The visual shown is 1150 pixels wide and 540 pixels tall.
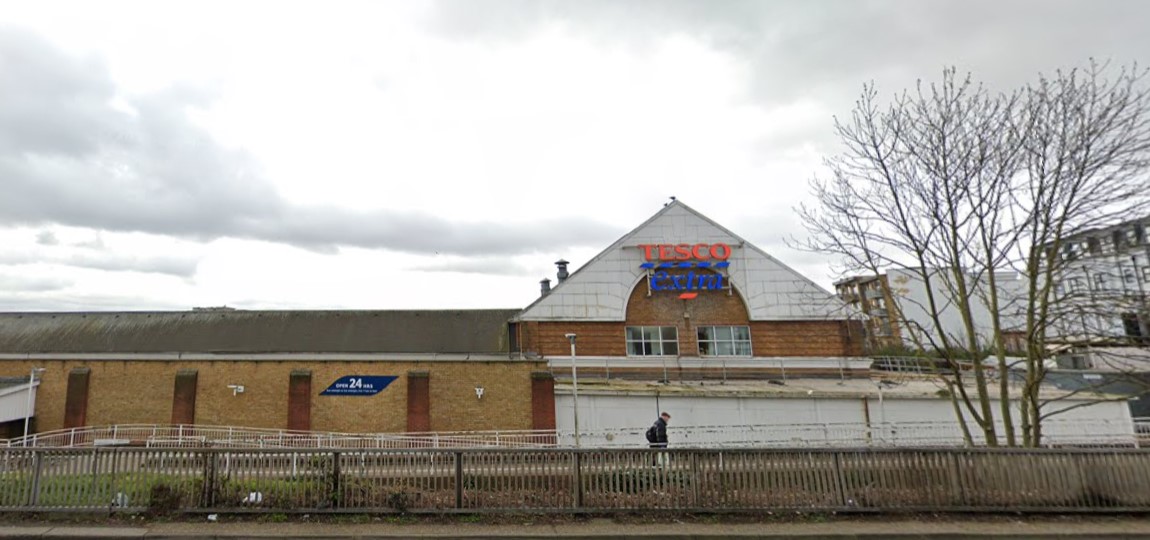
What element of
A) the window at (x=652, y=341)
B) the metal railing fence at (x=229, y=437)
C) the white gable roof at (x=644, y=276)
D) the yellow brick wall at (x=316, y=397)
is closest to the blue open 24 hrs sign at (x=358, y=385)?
the yellow brick wall at (x=316, y=397)

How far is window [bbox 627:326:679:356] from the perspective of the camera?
26.5 metres

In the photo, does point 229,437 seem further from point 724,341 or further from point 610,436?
point 724,341

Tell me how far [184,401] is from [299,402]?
457 cm

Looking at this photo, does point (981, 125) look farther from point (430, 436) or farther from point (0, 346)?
point (0, 346)

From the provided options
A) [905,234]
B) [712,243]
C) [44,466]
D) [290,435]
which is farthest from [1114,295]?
[290,435]

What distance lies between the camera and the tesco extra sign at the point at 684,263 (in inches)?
1061

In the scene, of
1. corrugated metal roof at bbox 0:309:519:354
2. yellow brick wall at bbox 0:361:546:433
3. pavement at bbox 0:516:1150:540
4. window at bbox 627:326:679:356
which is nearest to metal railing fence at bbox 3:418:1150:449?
yellow brick wall at bbox 0:361:546:433

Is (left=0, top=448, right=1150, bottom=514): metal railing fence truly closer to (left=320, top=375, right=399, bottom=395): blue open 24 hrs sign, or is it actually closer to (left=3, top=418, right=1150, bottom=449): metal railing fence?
(left=3, top=418, right=1150, bottom=449): metal railing fence

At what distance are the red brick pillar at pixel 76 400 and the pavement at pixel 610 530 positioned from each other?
61.7 feet

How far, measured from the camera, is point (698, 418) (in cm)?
2006

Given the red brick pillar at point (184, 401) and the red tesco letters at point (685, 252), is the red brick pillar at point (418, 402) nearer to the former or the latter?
the red brick pillar at point (184, 401)

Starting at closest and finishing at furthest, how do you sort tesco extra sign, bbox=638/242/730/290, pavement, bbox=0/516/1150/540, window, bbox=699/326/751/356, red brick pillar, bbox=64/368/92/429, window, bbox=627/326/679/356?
pavement, bbox=0/516/1150/540 → red brick pillar, bbox=64/368/92/429 → window, bbox=627/326/679/356 → window, bbox=699/326/751/356 → tesco extra sign, bbox=638/242/730/290

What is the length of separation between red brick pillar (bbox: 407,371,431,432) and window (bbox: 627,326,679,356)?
1021cm

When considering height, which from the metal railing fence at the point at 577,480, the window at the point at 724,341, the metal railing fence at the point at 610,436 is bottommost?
the metal railing fence at the point at 610,436
